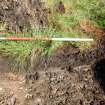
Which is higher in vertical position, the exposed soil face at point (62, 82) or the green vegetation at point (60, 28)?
the green vegetation at point (60, 28)

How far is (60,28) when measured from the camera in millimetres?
4219

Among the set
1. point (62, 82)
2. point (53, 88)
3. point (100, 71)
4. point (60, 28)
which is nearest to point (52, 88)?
point (53, 88)

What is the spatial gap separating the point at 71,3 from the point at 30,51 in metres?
→ 0.96

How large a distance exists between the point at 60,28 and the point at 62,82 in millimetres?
867

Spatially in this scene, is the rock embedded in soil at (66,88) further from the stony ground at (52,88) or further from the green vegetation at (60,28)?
the green vegetation at (60,28)

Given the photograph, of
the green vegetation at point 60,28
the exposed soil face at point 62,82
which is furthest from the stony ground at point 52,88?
the green vegetation at point 60,28

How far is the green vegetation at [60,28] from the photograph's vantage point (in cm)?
398

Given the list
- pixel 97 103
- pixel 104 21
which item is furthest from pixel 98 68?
pixel 104 21

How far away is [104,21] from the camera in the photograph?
426 centimetres

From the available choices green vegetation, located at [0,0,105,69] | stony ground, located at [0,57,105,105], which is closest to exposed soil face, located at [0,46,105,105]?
→ stony ground, located at [0,57,105,105]

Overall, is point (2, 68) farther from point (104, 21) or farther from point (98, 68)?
point (104, 21)

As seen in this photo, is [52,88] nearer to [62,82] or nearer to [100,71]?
[62,82]

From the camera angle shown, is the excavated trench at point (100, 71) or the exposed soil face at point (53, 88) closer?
the exposed soil face at point (53, 88)

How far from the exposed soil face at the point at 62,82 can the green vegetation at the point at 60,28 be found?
0.51 ft
